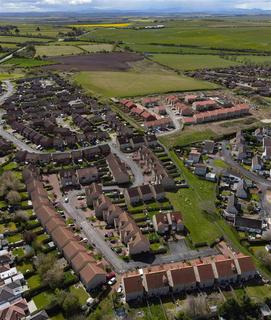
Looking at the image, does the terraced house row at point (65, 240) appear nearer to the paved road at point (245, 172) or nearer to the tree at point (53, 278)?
the tree at point (53, 278)

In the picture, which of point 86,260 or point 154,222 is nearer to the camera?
point 86,260

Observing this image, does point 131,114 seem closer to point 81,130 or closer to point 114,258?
point 81,130

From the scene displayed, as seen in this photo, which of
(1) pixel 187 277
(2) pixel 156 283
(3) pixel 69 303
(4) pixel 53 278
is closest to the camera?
(3) pixel 69 303

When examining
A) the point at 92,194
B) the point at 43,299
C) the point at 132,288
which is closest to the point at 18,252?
the point at 43,299

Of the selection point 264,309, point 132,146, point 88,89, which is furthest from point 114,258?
point 88,89

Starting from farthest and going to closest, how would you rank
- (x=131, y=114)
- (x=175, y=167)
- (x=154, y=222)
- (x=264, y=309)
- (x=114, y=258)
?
(x=131, y=114) < (x=175, y=167) < (x=154, y=222) < (x=114, y=258) < (x=264, y=309)

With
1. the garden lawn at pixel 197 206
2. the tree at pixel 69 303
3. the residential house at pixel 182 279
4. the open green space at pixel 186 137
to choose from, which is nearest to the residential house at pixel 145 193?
the garden lawn at pixel 197 206

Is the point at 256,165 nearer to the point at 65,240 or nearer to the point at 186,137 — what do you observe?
the point at 186,137
